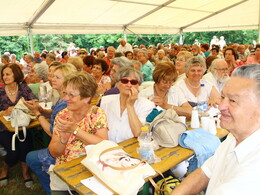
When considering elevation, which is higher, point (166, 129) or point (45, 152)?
point (166, 129)

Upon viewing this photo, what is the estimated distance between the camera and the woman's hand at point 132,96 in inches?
84.8

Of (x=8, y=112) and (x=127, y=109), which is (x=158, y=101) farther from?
(x=8, y=112)

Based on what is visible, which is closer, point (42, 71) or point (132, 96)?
point (132, 96)

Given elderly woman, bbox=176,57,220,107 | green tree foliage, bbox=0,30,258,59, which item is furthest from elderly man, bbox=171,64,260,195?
green tree foliage, bbox=0,30,258,59

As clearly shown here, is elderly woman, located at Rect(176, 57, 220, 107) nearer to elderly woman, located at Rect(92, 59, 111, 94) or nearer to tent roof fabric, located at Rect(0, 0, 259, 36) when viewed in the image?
elderly woman, located at Rect(92, 59, 111, 94)

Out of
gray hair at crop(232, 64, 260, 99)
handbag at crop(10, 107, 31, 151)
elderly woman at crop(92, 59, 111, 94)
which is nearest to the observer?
gray hair at crop(232, 64, 260, 99)

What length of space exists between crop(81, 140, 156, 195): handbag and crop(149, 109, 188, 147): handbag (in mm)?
438

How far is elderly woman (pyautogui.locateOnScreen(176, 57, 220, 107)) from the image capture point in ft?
10.6

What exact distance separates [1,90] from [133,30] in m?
8.86

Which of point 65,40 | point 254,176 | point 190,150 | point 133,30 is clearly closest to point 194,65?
point 190,150

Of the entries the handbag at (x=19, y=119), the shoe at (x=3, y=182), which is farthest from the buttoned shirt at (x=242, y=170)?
the shoe at (x=3, y=182)

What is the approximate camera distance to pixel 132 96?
7.07 ft

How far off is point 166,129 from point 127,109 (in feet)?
1.47

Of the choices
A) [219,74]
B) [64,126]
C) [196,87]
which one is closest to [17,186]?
[64,126]
